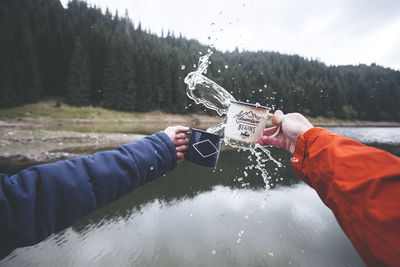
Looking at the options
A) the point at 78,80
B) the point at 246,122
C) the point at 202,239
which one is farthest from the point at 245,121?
the point at 78,80

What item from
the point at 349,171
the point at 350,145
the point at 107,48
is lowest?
the point at 349,171

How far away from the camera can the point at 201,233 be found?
14.5ft

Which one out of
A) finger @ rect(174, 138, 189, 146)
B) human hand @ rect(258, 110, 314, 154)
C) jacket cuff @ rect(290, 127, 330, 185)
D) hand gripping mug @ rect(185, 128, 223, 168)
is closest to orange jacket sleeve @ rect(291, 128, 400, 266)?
jacket cuff @ rect(290, 127, 330, 185)

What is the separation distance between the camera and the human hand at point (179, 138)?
1.83 meters

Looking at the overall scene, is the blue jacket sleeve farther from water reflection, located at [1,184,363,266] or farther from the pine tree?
the pine tree

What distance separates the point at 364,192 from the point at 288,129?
1243mm

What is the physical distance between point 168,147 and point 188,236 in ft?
11.3

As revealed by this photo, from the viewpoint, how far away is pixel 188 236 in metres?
4.28

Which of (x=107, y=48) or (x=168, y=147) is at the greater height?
(x=107, y=48)

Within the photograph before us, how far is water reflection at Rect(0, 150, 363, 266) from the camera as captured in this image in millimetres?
3631

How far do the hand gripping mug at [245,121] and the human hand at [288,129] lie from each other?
316 millimetres

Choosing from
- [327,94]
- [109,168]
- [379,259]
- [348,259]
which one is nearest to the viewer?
[379,259]

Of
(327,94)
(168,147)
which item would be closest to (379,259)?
(168,147)

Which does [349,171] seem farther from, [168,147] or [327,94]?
[327,94]
